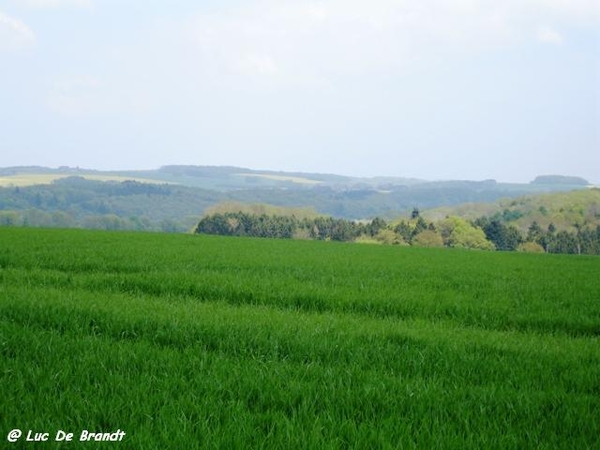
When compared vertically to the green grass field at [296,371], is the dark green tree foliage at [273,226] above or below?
below

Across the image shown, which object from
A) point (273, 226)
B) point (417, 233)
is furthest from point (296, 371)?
point (417, 233)

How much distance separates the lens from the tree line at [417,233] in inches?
4909

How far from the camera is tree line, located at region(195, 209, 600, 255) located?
12469 cm

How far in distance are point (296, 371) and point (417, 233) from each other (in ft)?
413

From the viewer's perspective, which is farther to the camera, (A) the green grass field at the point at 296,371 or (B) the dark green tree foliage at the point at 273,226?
(B) the dark green tree foliage at the point at 273,226

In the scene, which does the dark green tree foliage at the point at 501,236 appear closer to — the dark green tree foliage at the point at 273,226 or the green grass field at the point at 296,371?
the dark green tree foliage at the point at 273,226

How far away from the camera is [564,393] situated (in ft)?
17.0

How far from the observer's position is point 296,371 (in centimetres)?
545

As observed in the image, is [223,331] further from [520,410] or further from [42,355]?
[520,410]

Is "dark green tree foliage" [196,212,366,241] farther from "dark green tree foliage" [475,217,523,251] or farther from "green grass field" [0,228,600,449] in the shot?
"green grass field" [0,228,600,449]

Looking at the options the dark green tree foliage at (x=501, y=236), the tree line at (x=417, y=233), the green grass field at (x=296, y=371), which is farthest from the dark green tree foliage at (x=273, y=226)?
the green grass field at (x=296, y=371)

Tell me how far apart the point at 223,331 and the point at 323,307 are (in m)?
4.14

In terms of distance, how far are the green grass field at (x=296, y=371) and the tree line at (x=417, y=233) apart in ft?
371

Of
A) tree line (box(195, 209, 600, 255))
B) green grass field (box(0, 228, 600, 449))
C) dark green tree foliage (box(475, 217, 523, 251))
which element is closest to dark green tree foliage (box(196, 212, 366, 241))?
tree line (box(195, 209, 600, 255))
